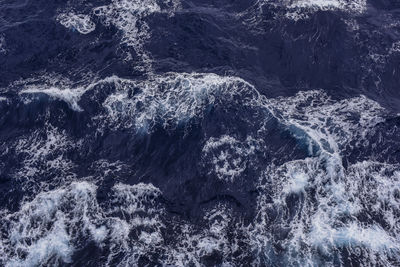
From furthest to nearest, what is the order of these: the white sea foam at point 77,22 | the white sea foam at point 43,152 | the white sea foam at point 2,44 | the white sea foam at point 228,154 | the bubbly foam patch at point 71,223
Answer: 1. the white sea foam at point 77,22
2. the white sea foam at point 2,44
3. the white sea foam at point 43,152
4. the white sea foam at point 228,154
5. the bubbly foam patch at point 71,223

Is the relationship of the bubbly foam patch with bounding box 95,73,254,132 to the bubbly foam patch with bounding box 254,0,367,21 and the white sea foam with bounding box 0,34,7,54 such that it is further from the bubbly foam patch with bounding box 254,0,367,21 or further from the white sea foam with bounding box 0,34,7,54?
the white sea foam with bounding box 0,34,7,54

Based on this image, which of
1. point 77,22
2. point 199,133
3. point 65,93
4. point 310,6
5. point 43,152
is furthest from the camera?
point 310,6

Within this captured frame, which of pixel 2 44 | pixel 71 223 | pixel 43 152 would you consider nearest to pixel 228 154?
pixel 71 223

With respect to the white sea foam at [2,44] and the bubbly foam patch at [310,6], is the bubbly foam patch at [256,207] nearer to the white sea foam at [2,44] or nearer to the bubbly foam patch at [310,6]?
the white sea foam at [2,44]

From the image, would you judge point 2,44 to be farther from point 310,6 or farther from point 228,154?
point 310,6

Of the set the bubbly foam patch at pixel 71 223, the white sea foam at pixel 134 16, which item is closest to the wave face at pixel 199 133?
the bubbly foam patch at pixel 71 223

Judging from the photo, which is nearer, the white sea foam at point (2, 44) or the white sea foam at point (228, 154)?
the white sea foam at point (228, 154)

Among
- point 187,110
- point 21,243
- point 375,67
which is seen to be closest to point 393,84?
point 375,67
